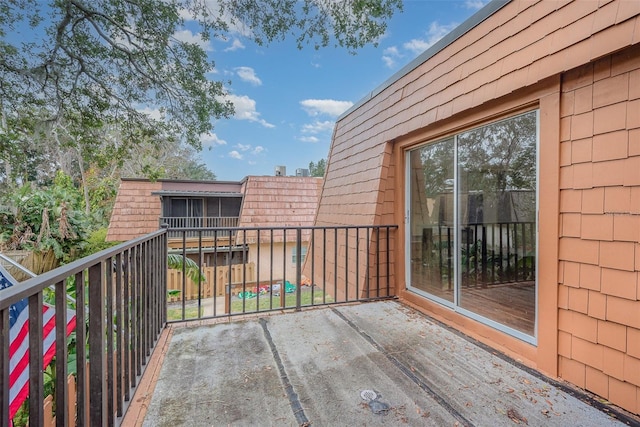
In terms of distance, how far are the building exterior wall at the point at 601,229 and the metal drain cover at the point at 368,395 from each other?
120 centimetres

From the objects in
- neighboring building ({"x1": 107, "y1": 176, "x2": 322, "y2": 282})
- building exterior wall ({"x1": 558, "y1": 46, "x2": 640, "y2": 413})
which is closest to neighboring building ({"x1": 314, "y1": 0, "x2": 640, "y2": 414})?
building exterior wall ({"x1": 558, "y1": 46, "x2": 640, "y2": 413})

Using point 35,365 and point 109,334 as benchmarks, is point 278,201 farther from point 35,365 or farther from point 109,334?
point 35,365

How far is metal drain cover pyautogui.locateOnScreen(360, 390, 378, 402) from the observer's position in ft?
5.62

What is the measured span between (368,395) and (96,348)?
1375mm

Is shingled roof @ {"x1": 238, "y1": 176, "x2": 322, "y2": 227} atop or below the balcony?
atop

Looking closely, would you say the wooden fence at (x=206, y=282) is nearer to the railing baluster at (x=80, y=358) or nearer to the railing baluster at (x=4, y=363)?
the railing baluster at (x=80, y=358)

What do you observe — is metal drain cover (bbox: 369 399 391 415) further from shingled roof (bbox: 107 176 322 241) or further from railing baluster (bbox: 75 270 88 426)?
shingled roof (bbox: 107 176 322 241)

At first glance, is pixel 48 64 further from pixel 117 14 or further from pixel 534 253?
pixel 534 253

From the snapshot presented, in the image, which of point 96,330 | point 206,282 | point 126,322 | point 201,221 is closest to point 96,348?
point 96,330

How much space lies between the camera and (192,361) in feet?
7.02

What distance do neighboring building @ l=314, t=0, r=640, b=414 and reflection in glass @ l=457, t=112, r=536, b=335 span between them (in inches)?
0.4

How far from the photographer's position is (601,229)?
5.66ft

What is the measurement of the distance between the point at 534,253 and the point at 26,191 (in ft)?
38.6

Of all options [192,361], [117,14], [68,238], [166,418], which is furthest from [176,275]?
[166,418]
